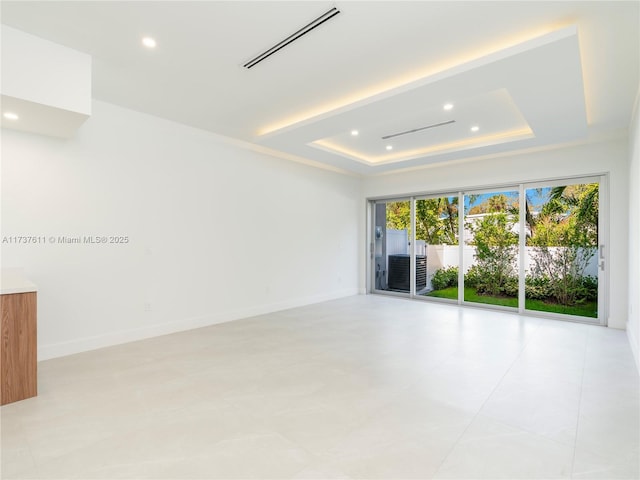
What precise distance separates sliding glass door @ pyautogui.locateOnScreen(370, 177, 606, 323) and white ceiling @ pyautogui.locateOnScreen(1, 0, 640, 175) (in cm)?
135

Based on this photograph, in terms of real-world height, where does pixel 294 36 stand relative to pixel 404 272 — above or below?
above

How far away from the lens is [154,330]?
457 centimetres

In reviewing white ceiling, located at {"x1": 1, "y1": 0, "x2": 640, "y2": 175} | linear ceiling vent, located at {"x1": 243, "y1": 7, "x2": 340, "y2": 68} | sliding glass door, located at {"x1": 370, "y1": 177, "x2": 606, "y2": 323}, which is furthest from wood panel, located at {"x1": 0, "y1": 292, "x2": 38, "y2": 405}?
sliding glass door, located at {"x1": 370, "y1": 177, "x2": 606, "y2": 323}

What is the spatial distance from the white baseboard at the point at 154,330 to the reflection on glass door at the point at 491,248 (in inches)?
133

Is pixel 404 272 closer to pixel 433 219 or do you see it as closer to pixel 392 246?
pixel 392 246

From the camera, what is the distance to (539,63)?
292 cm

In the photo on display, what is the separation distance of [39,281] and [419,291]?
6.65 m

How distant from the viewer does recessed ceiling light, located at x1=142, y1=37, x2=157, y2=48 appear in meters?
2.89

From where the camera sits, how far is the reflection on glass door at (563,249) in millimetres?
5520

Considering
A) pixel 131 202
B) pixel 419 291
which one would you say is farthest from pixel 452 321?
pixel 131 202

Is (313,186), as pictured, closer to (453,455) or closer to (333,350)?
(333,350)

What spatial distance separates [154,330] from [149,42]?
350cm

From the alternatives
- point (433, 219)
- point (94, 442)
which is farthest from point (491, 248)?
point (94, 442)

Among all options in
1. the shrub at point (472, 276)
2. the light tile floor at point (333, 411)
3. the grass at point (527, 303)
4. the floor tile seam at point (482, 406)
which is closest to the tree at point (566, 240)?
the grass at point (527, 303)
